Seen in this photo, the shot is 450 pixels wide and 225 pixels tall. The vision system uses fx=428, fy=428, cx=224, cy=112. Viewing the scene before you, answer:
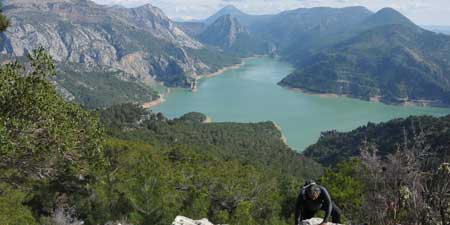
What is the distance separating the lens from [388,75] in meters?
166

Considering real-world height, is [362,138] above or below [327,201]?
below

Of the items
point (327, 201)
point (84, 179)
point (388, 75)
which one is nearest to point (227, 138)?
point (84, 179)

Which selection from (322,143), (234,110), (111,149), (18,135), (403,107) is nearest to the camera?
(18,135)

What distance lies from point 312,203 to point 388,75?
17115cm

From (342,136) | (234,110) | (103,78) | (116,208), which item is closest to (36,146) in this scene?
(116,208)

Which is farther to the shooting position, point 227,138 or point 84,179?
point 227,138

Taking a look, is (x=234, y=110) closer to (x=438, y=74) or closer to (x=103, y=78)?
(x=103, y=78)

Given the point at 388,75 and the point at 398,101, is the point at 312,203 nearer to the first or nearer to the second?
the point at 398,101

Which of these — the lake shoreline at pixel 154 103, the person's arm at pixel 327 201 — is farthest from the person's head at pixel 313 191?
the lake shoreline at pixel 154 103

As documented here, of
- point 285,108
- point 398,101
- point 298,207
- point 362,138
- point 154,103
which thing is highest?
point 298,207

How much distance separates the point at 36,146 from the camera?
26.8 feet

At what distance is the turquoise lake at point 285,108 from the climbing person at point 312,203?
75.3 metres

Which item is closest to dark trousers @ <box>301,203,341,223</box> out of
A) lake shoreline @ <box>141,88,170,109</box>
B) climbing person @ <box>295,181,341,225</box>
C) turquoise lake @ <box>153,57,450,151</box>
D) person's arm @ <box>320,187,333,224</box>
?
climbing person @ <box>295,181,341,225</box>

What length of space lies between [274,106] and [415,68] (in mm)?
75786
